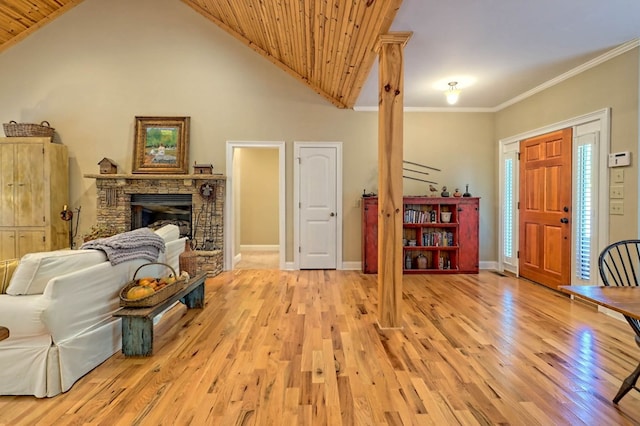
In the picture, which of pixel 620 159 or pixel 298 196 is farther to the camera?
pixel 298 196

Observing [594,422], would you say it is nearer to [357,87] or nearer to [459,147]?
[357,87]

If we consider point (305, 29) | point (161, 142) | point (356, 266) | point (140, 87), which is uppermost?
point (305, 29)

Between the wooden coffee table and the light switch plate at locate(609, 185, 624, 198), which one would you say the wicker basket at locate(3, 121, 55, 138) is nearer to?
the wooden coffee table

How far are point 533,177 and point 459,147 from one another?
1.31 m

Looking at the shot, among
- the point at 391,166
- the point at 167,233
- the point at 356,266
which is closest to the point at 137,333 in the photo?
the point at 167,233

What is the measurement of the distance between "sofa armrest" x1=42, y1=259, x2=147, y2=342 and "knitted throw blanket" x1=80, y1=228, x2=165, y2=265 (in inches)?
2.9

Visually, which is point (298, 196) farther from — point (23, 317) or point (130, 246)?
point (23, 317)

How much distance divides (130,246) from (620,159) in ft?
15.5

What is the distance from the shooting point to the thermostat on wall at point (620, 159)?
10.9 feet

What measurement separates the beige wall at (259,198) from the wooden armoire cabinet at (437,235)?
3082 millimetres

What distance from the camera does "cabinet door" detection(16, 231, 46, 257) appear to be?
5.05 meters

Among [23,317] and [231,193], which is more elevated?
[231,193]

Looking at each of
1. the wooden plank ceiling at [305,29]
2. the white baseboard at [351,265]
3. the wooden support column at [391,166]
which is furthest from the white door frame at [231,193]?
the wooden support column at [391,166]

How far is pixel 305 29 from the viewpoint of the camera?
3988 mm
